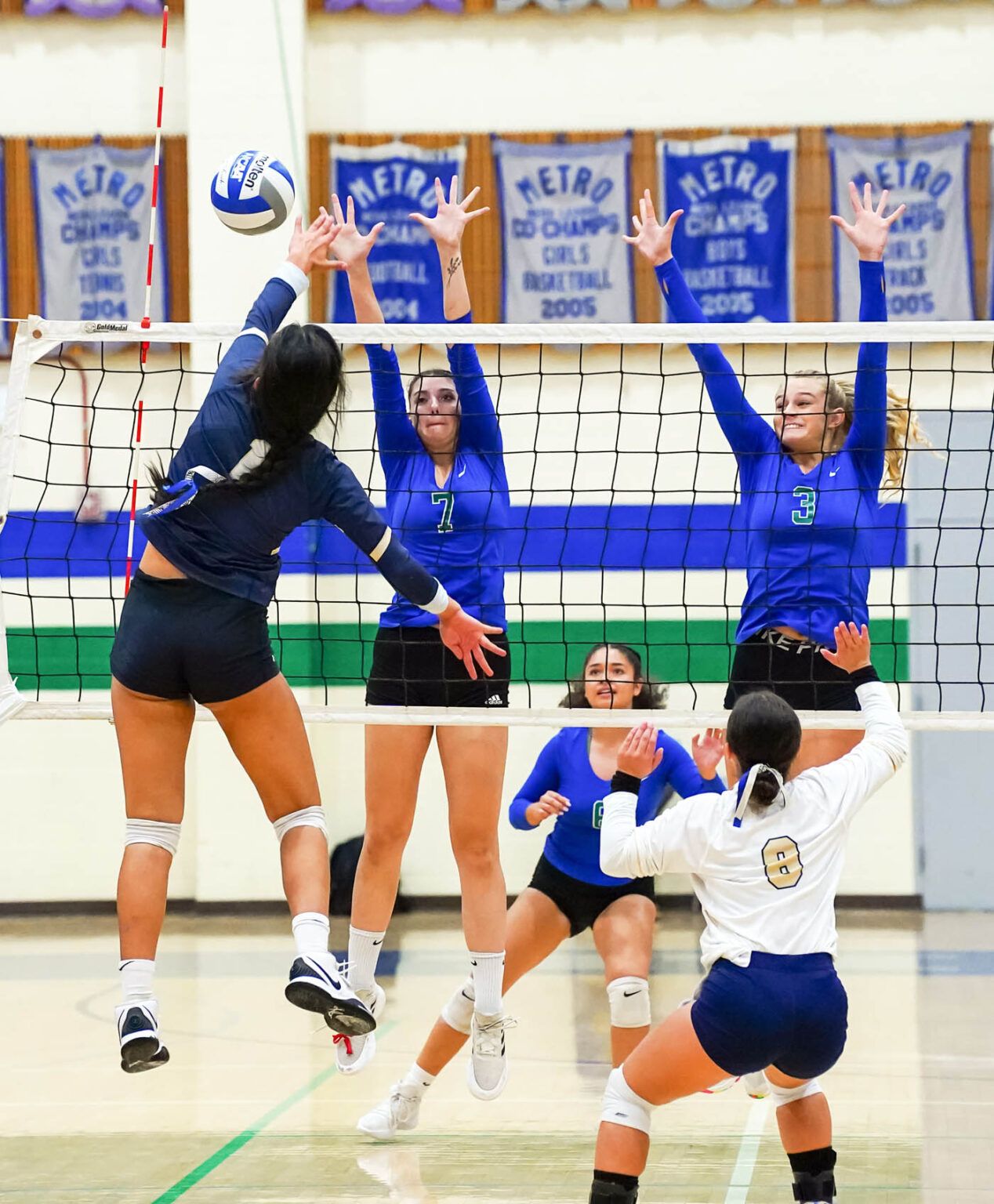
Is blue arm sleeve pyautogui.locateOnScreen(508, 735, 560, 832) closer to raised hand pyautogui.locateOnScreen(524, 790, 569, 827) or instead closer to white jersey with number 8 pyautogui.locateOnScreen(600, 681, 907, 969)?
raised hand pyautogui.locateOnScreen(524, 790, 569, 827)

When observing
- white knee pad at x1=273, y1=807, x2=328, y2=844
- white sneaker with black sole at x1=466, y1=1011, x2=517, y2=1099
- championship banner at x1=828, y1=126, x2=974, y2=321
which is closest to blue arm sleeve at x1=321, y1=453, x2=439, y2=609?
white knee pad at x1=273, y1=807, x2=328, y2=844

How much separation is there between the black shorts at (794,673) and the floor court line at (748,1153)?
4.92 ft

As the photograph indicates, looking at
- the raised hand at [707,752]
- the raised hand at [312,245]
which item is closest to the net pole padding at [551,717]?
the raised hand at [707,752]

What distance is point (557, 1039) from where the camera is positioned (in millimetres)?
6832

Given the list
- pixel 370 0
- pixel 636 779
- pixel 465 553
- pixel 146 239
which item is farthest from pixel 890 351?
pixel 636 779

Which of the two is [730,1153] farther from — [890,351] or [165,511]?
[890,351]

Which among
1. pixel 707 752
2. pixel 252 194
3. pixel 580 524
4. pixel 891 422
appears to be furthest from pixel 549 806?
pixel 580 524

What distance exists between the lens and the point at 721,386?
4785 mm

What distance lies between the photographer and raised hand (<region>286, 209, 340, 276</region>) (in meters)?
4.07

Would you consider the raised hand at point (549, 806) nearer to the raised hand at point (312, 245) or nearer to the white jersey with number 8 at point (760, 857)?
the white jersey with number 8 at point (760, 857)

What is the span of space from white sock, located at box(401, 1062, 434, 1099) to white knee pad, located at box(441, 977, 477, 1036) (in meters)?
0.22

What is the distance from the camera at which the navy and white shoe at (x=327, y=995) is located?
141 inches

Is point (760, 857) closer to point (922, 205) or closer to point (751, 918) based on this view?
point (751, 918)

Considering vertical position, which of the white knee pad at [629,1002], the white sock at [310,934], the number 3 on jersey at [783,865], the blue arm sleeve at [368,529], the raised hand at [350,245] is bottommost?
the white knee pad at [629,1002]
